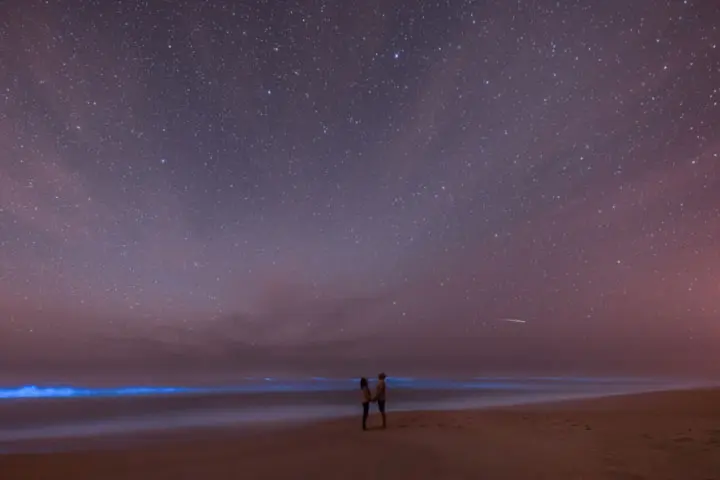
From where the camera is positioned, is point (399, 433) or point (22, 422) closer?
point (399, 433)

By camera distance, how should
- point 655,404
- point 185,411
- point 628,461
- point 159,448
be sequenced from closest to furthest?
point 628,461 < point 159,448 < point 655,404 < point 185,411

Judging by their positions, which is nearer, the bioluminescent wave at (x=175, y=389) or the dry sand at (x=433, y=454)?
the dry sand at (x=433, y=454)

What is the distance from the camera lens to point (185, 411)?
30.8 m

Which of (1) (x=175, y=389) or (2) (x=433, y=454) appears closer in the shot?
(2) (x=433, y=454)

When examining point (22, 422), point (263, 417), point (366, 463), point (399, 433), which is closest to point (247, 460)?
point (366, 463)

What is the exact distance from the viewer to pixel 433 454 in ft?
42.9

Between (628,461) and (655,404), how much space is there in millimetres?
16072

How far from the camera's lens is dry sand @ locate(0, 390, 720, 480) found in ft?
36.6

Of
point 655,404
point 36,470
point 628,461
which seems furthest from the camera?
point 655,404

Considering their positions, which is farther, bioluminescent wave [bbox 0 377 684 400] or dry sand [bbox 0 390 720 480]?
bioluminescent wave [bbox 0 377 684 400]

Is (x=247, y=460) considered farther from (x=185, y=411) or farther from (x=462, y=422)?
(x=185, y=411)

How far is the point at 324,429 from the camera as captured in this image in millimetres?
19141

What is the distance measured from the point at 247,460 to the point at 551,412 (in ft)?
47.9

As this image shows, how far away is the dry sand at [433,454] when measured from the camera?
11.2 m
